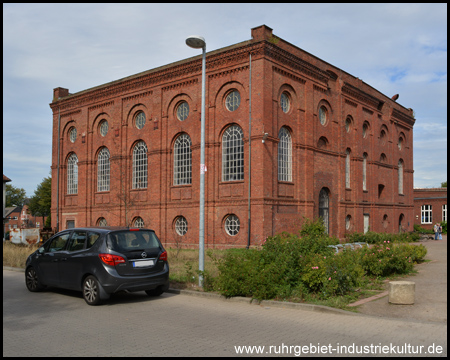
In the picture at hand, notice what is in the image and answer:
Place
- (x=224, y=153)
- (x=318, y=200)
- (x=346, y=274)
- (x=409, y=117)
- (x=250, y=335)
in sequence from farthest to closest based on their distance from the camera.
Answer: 1. (x=409, y=117)
2. (x=318, y=200)
3. (x=224, y=153)
4. (x=346, y=274)
5. (x=250, y=335)

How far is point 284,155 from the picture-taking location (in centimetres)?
2594

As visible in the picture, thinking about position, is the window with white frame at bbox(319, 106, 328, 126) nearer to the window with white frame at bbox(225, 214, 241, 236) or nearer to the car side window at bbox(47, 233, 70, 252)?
the window with white frame at bbox(225, 214, 241, 236)

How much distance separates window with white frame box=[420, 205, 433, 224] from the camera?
54125 millimetres

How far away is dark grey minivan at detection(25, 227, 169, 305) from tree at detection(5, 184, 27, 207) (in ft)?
318

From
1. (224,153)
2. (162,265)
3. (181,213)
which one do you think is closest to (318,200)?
(224,153)

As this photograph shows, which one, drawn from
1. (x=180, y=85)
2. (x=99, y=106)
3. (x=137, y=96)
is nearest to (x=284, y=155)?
(x=180, y=85)

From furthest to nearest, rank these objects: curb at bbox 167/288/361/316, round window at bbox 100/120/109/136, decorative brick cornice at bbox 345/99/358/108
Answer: round window at bbox 100/120/109/136, decorative brick cornice at bbox 345/99/358/108, curb at bbox 167/288/361/316

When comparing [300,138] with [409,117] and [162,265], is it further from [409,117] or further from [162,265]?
[409,117]

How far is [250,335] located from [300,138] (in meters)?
20.8

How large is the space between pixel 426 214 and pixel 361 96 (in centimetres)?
2703

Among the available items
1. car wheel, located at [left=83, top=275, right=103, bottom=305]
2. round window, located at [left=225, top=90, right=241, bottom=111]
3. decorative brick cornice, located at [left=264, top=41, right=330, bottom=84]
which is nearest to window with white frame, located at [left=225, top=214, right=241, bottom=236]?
round window, located at [left=225, top=90, right=241, bottom=111]

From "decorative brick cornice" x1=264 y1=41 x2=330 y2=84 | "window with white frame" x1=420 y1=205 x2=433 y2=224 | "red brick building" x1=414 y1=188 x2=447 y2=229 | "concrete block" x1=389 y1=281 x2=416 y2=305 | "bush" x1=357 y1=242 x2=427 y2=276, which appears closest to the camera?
"concrete block" x1=389 y1=281 x2=416 y2=305

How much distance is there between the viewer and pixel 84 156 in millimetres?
34562

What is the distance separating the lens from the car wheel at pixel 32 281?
11.4 metres
